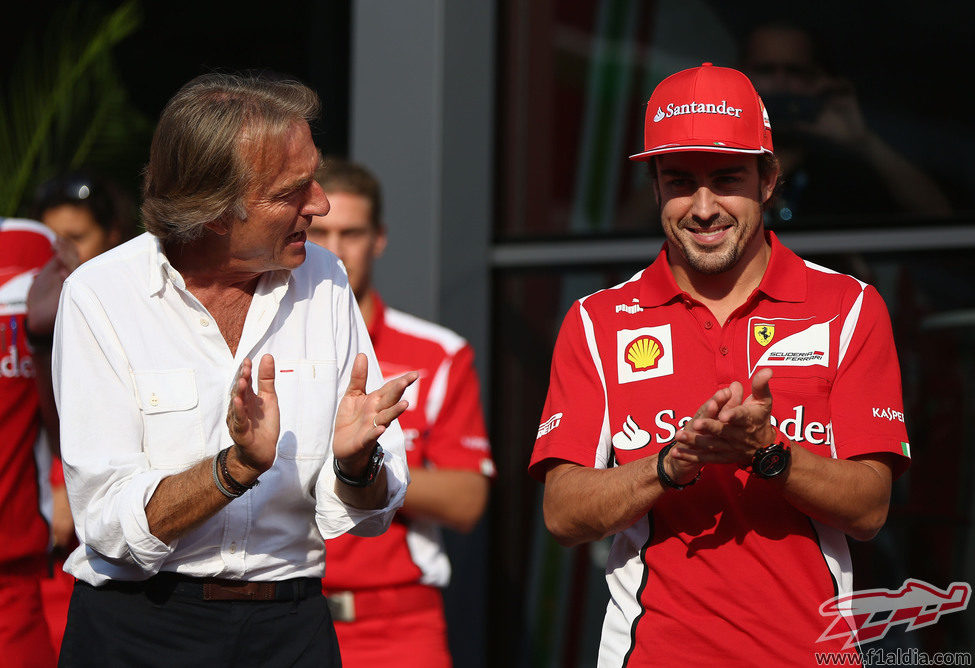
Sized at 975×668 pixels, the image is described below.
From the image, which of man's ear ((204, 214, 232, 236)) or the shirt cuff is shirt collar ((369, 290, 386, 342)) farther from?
the shirt cuff

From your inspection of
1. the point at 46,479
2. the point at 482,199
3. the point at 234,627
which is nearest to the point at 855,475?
the point at 234,627

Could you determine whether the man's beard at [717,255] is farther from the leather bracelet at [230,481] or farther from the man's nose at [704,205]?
the leather bracelet at [230,481]

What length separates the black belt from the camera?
249 centimetres

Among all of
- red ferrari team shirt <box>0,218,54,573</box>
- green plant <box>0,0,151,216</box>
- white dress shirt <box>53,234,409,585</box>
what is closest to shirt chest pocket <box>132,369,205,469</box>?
white dress shirt <box>53,234,409,585</box>

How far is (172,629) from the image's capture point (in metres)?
2.47

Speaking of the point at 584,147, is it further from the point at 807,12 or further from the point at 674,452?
the point at 674,452

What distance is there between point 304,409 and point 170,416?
0.29m

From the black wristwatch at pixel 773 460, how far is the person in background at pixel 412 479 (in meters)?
1.61

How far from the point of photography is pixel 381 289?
209 inches

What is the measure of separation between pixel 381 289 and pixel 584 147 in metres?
1.12

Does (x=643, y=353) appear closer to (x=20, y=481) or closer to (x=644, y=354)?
(x=644, y=354)

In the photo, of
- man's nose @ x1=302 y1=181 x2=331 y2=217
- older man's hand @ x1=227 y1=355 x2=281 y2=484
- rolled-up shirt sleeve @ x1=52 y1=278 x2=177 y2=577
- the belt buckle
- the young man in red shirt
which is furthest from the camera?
the belt buckle

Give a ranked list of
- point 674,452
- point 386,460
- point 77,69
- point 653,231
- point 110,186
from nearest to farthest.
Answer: point 674,452 → point 386,460 → point 110,186 → point 653,231 → point 77,69

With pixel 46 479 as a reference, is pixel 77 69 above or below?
above
